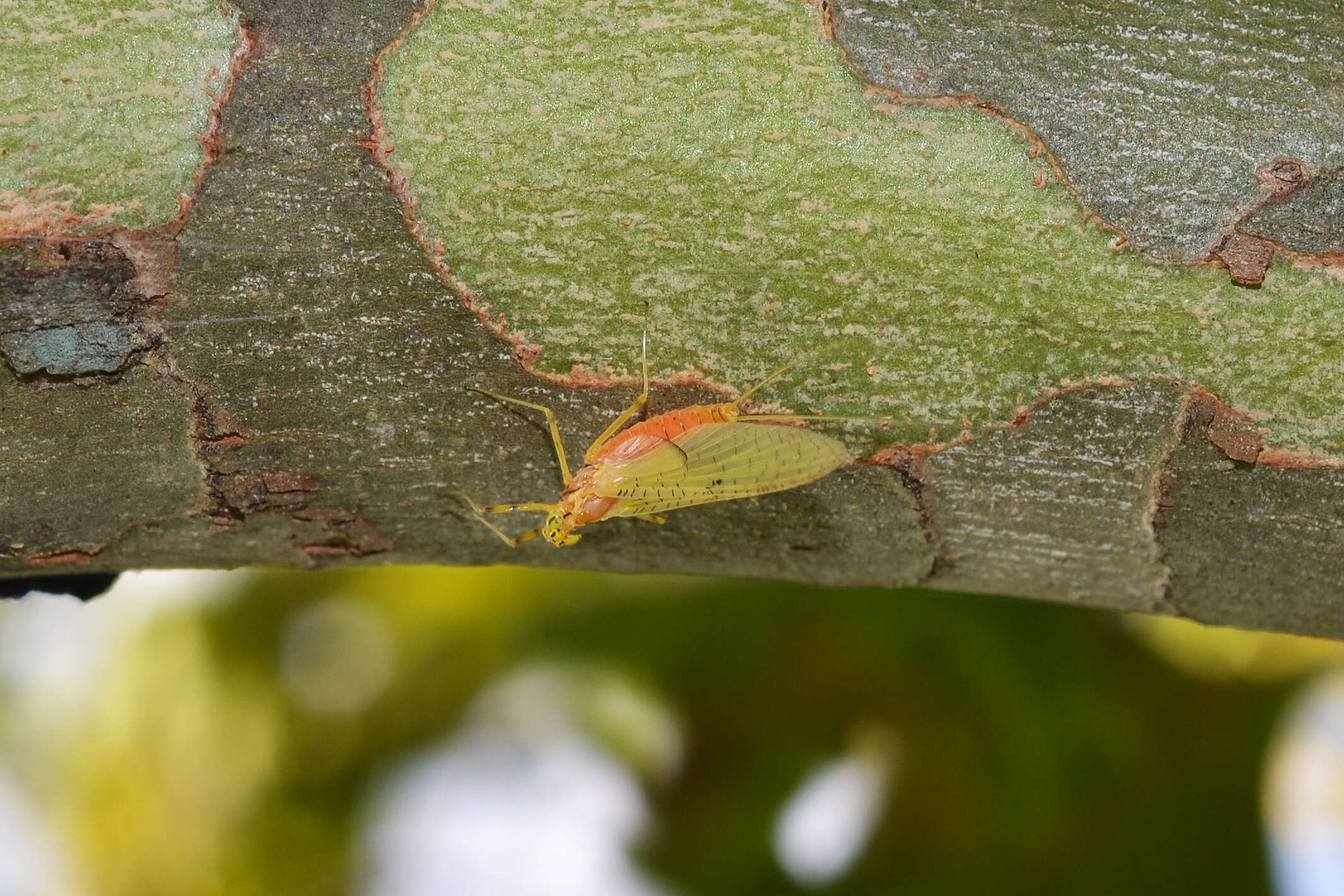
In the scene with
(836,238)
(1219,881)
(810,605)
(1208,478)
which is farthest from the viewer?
(810,605)

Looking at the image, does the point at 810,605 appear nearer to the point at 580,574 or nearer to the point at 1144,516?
the point at 580,574

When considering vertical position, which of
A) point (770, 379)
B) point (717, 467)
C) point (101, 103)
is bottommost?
point (717, 467)

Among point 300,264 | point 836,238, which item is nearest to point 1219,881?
point 836,238

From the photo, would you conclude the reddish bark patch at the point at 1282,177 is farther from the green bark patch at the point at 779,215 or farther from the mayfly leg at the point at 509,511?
the mayfly leg at the point at 509,511

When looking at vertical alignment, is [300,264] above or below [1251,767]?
above

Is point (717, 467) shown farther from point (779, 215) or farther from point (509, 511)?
point (779, 215)

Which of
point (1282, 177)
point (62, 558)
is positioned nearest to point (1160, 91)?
point (1282, 177)
